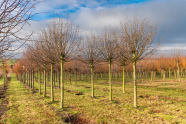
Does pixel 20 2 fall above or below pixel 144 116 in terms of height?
above

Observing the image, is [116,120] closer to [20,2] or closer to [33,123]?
[33,123]

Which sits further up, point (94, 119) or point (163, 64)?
point (163, 64)

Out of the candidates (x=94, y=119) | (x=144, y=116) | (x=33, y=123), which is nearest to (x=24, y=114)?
(x=33, y=123)

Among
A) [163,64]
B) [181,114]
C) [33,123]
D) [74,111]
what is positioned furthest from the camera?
[163,64]

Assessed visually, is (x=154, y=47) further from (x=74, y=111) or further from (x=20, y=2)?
A: (x=20, y=2)

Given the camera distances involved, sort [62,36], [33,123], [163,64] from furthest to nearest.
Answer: [163,64]
[62,36]
[33,123]

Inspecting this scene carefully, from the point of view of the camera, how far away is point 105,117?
7230 mm

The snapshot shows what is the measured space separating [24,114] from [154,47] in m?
8.96

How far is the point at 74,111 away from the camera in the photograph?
328 inches

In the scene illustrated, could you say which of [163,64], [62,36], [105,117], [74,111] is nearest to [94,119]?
[105,117]

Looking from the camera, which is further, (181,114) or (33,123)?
(181,114)

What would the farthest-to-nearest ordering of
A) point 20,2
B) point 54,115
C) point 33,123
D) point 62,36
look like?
point 62,36 < point 54,115 < point 33,123 < point 20,2

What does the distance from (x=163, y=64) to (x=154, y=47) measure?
33964 millimetres

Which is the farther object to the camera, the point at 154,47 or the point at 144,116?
the point at 154,47
